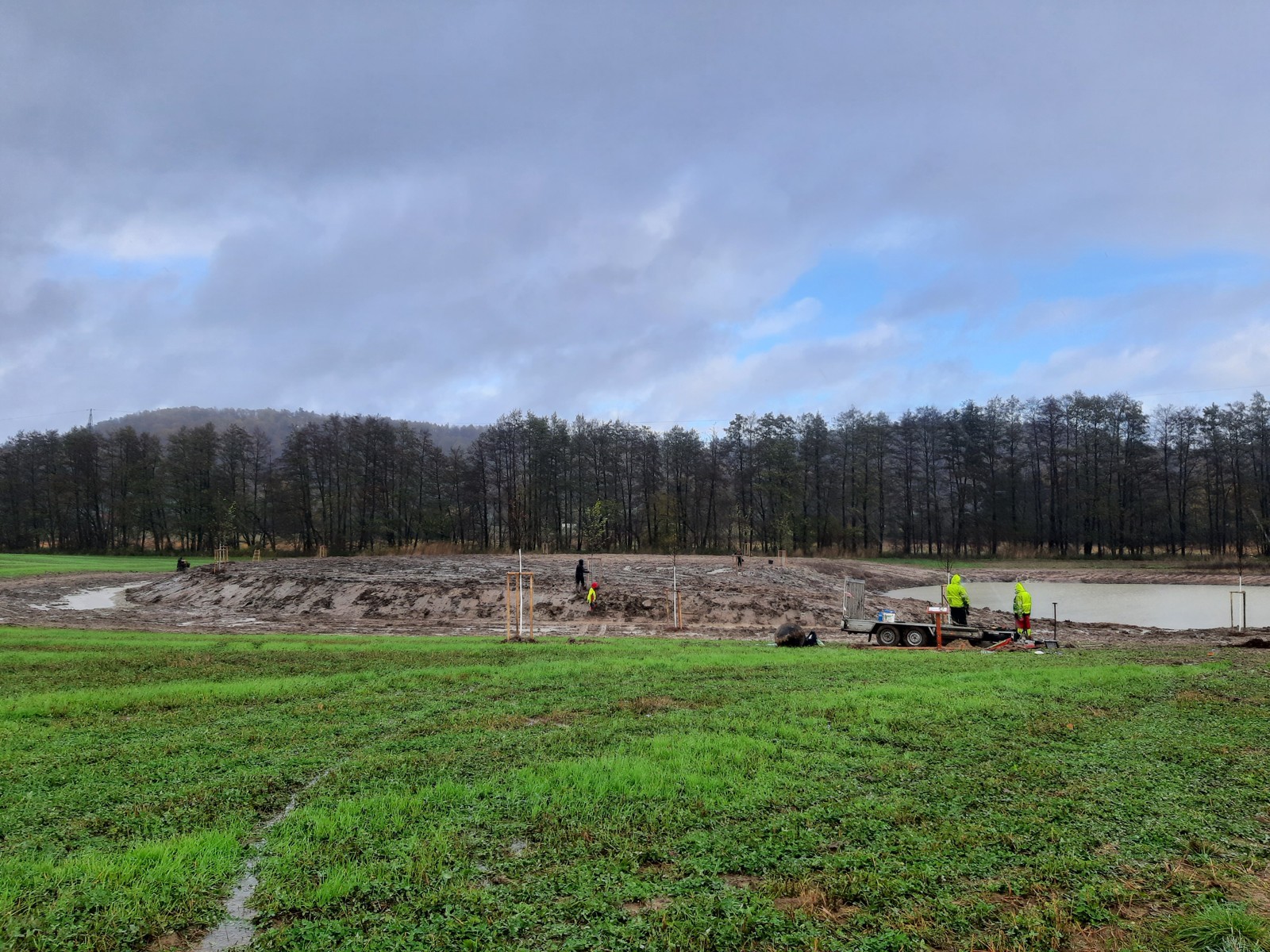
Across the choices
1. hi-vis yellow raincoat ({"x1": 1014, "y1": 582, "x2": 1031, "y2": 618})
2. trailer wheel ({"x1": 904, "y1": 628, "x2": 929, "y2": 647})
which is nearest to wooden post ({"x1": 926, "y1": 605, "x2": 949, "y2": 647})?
trailer wheel ({"x1": 904, "y1": 628, "x2": 929, "y2": 647})

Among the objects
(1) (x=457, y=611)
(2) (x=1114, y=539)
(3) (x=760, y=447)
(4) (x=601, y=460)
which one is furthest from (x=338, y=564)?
(2) (x=1114, y=539)

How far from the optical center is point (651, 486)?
82.4 m

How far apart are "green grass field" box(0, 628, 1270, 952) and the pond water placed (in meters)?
20.2

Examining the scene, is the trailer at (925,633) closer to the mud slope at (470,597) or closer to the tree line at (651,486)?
the mud slope at (470,597)

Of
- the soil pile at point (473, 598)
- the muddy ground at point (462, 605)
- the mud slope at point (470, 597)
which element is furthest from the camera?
the mud slope at point (470, 597)

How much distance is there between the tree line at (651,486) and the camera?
7281 cm

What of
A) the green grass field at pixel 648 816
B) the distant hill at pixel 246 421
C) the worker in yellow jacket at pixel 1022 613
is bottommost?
the worker in yellow jacket at pixel 1022 613

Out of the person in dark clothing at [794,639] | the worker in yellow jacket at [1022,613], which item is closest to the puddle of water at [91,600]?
the person in dark clothing at [794,639]

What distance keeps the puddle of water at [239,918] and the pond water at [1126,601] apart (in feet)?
86.6

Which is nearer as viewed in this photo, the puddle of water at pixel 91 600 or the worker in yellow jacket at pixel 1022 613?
the worker in yellow jacket at pixel 1022 613

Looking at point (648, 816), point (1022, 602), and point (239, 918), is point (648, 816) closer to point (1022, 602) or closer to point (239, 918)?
point (239, 918)

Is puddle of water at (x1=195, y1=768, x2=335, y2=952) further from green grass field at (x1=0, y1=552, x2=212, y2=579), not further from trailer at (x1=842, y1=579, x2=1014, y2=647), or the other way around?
green grass field at (x1=0, y1=552, x2=212, y2=579)

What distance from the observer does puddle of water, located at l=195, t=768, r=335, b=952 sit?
415cm

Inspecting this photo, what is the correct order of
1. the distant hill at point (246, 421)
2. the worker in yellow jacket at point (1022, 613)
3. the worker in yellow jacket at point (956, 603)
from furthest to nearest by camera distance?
the distant hill at point (246, 421)
the worker in yellow jacket at point (956, 603)
the worker in yellow jacket at point (1022, 613)
